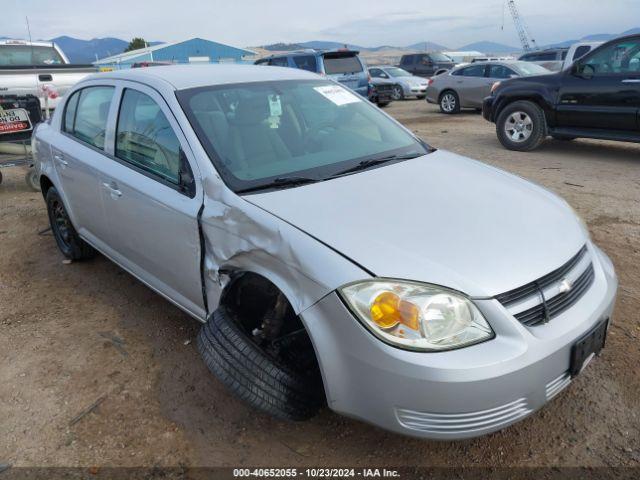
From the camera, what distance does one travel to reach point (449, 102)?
14391 mm

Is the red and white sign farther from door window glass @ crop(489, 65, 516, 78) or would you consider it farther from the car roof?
door window glass @ crop(489, 65, 516, 78)

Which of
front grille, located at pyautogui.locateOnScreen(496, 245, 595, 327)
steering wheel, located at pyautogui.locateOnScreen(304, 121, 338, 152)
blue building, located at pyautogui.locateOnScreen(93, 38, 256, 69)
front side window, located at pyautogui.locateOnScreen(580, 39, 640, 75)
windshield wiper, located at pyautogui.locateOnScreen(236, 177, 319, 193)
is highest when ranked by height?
blue building, located at pyautogui.locateOnScreen(93, 38, 256, 69)

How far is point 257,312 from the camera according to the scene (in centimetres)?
263

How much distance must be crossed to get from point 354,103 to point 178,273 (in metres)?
1.66

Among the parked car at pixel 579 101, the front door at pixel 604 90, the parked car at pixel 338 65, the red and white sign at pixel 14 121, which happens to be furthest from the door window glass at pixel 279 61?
the red and white sign at pixel 14 121

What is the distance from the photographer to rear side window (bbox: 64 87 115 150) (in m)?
3.45

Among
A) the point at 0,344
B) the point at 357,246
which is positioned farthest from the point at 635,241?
the point at 0,344

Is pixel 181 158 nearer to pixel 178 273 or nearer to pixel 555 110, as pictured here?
pixel 178 273

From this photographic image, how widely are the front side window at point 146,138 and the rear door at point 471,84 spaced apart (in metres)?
11.9

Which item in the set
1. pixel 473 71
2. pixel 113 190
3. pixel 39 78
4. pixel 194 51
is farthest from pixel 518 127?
pixel 194 51

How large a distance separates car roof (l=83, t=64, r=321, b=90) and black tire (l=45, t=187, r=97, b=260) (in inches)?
51.3

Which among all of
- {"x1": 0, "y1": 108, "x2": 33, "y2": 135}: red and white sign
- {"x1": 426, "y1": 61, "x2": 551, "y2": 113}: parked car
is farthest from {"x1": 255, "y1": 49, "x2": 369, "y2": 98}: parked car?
{"x1": 0, "y1": 108, "x2": 33, "y2": 135}: red and white sign

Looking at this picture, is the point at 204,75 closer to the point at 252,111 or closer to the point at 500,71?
the point at 252,111

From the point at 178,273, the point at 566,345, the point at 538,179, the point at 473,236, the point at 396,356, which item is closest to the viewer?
the point at 396,356
